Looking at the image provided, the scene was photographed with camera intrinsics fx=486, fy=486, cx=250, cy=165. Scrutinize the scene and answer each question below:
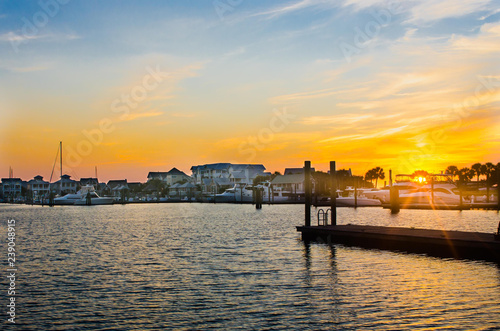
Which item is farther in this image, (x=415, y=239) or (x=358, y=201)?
(x=358, y=201)

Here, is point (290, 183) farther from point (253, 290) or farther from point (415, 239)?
point (253, 290)

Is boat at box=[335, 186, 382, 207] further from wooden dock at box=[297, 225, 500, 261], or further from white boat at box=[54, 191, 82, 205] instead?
white boat at box=[54, 191, 82, 205]

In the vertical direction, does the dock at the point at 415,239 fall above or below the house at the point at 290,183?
below

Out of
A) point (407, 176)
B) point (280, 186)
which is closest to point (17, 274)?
point (407, 176)

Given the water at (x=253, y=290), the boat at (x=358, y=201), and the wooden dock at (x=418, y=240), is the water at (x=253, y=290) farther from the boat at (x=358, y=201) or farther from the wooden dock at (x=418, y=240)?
the boat at (x=358, y=201)

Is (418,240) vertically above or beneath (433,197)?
beneath

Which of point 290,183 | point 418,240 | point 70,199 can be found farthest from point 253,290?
point 290,183

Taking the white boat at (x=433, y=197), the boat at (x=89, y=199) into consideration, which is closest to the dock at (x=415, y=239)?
the white boat at (x=433, y=197)

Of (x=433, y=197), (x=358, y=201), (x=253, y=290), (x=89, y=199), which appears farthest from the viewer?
(x=89, y=199)

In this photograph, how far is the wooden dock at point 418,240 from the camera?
2595 cm

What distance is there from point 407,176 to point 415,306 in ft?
296

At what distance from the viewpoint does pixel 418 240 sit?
28.8 metres

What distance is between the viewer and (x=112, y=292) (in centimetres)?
2061

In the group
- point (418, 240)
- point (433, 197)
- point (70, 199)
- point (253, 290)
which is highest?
point (70, 199)
